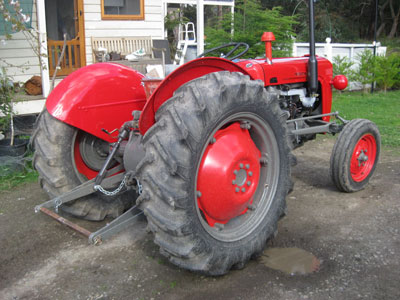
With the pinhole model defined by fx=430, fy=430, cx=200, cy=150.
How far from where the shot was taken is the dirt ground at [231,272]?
2.75 metres

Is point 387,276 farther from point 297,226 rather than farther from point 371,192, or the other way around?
point 371,192

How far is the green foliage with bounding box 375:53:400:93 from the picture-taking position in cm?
1181

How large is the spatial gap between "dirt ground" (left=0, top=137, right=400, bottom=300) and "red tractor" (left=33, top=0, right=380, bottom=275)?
238 mm

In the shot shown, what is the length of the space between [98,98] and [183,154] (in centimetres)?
128

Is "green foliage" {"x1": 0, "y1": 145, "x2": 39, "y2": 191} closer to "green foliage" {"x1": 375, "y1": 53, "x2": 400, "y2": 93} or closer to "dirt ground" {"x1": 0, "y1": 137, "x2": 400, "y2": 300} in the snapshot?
"dirt ground" {"x1": 0, "y1": 137, "x2": 400, "y2": 300}

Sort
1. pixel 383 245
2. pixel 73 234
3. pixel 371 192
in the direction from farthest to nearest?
pixel 371 192 < pixel 73 234 < pixel 383 245

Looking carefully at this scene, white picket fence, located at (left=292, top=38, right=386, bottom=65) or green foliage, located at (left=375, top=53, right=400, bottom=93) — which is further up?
white picket fence, located at (left=292, top=38, right=386, bottom=65)

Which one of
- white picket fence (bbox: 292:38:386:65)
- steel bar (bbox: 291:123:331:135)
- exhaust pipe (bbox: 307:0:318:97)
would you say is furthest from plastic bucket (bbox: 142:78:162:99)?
white picket fence (bbox: 292:38:386:65)

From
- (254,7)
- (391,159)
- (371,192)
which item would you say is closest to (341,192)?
(371,192)

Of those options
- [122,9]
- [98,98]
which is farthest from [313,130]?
[122,9]

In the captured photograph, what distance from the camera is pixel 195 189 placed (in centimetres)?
256

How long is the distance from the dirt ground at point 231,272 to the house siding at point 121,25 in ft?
18.8

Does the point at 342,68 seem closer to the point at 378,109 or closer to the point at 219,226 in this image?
the point at 378,109

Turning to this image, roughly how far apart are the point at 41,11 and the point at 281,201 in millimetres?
6154
